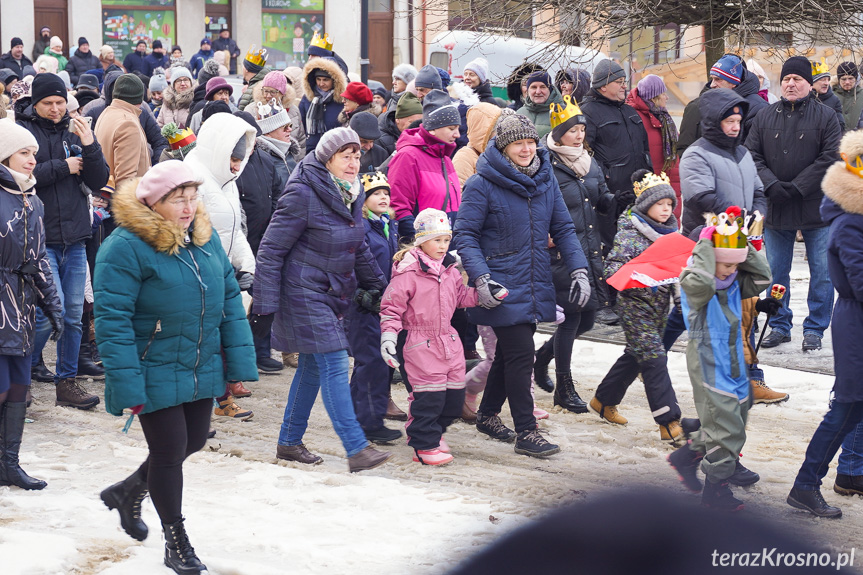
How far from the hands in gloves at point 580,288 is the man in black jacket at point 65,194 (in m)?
3.23

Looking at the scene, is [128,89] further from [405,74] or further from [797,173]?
[797,173]

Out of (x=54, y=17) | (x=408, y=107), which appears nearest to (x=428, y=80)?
(x=408, y=107)

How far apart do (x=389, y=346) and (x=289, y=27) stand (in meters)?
24.9

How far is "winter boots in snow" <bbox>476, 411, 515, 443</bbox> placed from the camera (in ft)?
21.7

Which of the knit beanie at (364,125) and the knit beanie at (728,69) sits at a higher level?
the knit beanie at (728,69)

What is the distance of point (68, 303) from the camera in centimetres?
716

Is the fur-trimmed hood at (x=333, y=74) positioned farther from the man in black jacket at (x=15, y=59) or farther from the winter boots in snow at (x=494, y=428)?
the man in black jacket at (x=15, y=59)

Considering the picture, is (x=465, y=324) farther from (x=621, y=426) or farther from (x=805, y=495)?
(x=805, y=495)

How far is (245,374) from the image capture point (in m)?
4.73

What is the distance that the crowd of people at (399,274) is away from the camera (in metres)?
4.54

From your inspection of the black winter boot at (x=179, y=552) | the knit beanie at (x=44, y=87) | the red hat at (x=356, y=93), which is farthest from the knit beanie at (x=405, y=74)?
the black winter boot at (x=179, y=552)

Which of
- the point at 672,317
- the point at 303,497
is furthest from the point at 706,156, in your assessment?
the point at 303,497

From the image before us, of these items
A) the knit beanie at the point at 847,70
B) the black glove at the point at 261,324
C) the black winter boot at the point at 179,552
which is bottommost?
the black winter boot at the point at 179,552

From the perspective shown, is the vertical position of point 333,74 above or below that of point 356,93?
above
